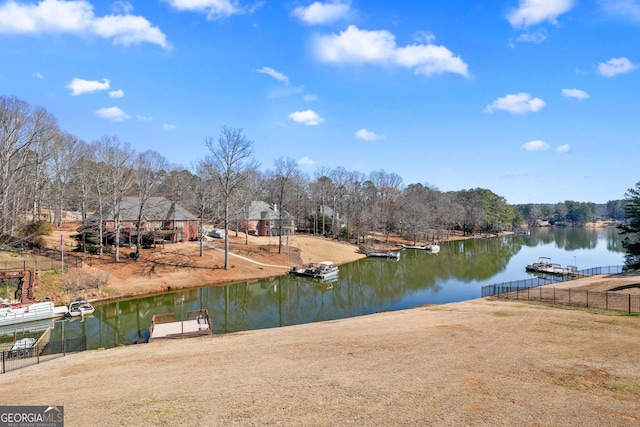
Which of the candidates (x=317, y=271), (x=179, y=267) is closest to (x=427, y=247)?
(x=317, y=271)

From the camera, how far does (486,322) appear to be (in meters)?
20.5

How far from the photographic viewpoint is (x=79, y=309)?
98.1ft

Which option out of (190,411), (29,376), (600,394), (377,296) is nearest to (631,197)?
(377,296)

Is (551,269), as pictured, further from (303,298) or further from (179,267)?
(179,267)

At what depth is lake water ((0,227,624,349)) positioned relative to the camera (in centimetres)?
2847

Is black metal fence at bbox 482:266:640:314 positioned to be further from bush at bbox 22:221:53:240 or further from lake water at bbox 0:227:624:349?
bush at bbox 22:221:53:240

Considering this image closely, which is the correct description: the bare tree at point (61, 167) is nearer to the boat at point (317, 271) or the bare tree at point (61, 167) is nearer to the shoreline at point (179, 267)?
the shoreline at point (179, 267)

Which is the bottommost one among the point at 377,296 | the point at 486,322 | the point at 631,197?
the point at 377,296

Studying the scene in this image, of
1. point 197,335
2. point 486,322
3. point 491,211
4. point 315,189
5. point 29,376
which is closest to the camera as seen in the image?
point 29,376

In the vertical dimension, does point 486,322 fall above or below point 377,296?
above

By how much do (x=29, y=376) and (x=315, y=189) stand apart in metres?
85.8

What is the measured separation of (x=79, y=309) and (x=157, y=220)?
2641 cm

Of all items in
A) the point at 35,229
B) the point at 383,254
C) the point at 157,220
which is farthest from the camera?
the point at 383,254

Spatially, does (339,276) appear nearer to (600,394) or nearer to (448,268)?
(448,268)
